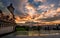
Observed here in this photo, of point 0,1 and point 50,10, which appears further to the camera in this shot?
point 50,10

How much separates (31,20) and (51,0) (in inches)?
82.8

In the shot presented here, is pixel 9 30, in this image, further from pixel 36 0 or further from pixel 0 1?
pixel 36 0

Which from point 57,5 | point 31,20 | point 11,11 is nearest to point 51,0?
point 57,5

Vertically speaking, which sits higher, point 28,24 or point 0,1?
point 0,1

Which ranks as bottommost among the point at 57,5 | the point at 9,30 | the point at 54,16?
the point at 9,30

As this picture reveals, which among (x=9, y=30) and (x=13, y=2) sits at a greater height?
(x=13, y=2)

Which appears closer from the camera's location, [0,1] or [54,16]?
[0,1]

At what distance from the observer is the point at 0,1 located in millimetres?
11977

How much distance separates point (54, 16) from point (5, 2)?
3715 millimetres

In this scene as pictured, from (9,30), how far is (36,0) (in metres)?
2.97

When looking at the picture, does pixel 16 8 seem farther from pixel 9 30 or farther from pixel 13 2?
pixel 9 30

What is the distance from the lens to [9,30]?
1227 cm

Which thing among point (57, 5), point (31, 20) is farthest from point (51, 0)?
point (31, 20)

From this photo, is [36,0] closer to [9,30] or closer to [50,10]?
[50,10]
